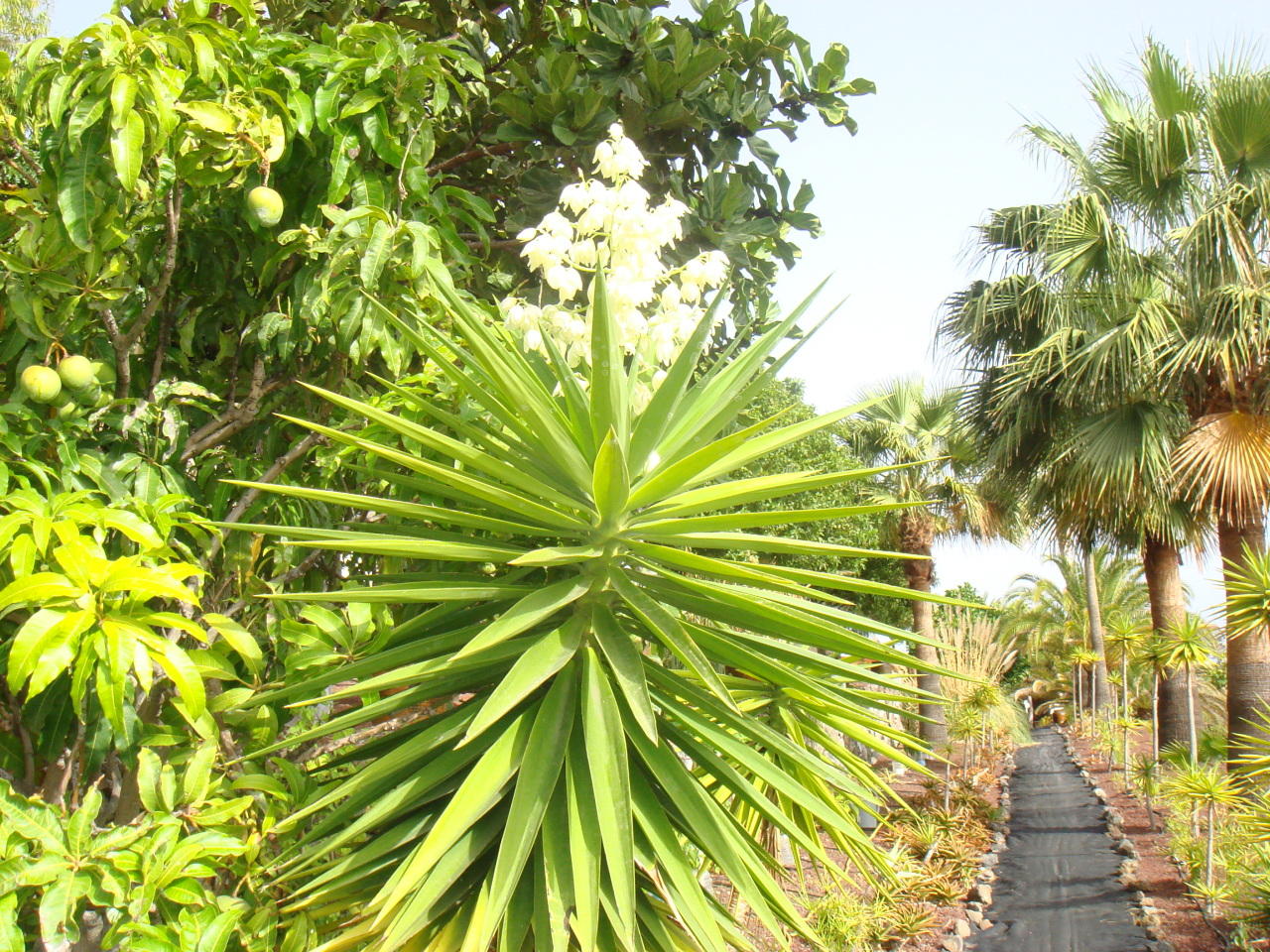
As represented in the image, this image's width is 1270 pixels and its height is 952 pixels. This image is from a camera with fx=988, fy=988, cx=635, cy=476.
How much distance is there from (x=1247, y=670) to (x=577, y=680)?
940 centimetres

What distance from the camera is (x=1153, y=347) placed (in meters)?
9.77

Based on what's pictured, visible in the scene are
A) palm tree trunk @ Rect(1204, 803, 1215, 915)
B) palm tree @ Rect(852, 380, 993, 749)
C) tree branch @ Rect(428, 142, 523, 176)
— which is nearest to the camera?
tree branch @ Rect(428, 142, 523, 176)

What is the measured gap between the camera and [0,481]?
2004mm

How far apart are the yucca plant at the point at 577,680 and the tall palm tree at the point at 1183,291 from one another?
8.47m

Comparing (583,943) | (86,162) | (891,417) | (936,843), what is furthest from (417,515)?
(891,417)

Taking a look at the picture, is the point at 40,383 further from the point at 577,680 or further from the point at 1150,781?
the point at 1150,781

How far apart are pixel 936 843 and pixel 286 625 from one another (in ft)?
33.2

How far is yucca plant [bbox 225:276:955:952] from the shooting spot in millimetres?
1752

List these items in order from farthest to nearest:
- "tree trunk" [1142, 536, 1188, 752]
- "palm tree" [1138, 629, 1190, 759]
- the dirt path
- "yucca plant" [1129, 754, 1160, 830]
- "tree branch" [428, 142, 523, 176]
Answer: "yucca plant" [1129, 754, 1160, 830]
"tree trunk" [1142, 536, 1188, 752]
"palm tree" [1138, 629, 1190, 759]
the dirt path
"tree branch" [428, 142, 523, 176]

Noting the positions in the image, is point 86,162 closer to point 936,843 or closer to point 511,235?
point 511,235

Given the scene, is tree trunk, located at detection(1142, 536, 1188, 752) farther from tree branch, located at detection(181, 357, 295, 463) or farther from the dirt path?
tree branch, located at detection(181, 357, 295, 463)

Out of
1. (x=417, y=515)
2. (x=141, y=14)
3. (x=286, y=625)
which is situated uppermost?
(x=141, y=14)

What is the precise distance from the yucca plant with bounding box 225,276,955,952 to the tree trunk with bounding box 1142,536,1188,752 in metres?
10.2

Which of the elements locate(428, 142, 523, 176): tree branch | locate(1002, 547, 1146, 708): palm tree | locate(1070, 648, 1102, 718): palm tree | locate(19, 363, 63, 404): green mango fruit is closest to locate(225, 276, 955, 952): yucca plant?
locate(19, 363, 63, 404): green mango fruit
